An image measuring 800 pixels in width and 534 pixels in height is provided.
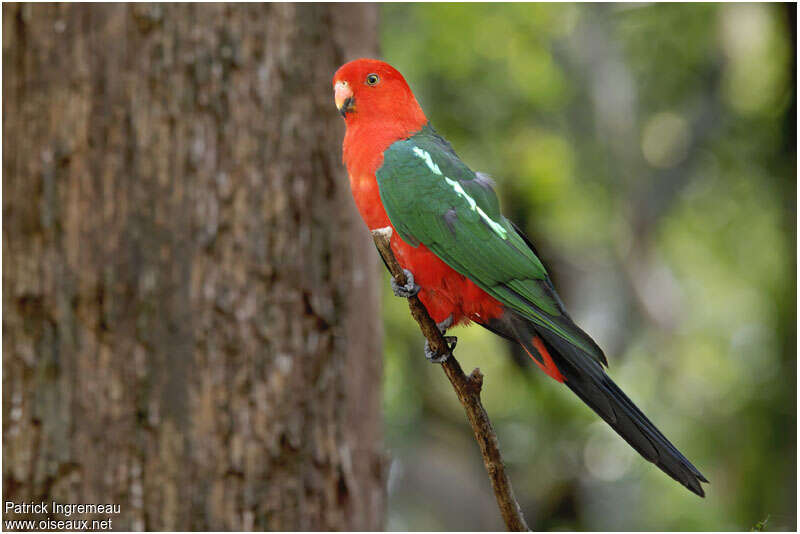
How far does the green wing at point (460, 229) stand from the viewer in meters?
1.89

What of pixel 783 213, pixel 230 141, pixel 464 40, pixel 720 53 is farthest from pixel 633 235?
pixel 230 141

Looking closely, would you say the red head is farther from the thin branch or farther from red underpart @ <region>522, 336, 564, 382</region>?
red underpart @ <region>522, 336, 564, 382</region>

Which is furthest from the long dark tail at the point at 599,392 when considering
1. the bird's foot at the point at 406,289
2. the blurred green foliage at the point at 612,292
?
the blurred green foliage at the point at 612,292

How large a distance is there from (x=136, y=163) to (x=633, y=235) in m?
6.87

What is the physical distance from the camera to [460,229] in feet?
6.41

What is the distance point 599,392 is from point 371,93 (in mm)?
950

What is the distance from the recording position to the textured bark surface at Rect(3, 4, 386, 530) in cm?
362

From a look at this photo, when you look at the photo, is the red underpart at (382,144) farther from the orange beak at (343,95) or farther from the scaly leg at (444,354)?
the scaly leg at (444,354)

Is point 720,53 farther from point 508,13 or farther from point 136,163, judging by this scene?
point 136,163

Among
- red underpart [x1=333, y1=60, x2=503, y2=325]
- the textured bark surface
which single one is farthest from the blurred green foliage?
red underpart [x1=333, y1=60, x2=503, y2=325]

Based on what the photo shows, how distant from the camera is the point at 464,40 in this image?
6.45 meters

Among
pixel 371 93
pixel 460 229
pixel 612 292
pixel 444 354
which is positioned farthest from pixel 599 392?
pixel 612 292

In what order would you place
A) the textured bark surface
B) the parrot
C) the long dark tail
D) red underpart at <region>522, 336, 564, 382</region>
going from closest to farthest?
the long dark tail
the parrot
red underpart at <region>522, 336, 564, 382</region>
the textured bark surface

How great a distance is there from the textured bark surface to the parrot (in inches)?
75.7
